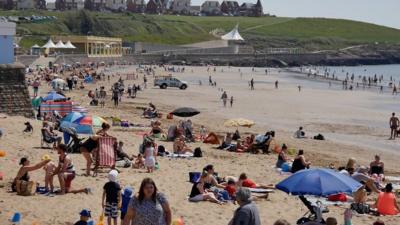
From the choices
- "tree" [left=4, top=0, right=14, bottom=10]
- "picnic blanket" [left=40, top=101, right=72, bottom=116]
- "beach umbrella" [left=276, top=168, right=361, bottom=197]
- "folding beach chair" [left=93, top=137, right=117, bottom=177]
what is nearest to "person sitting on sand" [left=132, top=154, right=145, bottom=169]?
"folding beach chair" [left=93, top=137, right=117, bottom=177]

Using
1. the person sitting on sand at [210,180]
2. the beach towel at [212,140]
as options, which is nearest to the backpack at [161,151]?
the beach towel at [212,140]

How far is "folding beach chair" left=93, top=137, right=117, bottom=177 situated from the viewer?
14405 mm

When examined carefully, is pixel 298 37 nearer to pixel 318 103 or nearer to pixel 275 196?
pixel 318 103

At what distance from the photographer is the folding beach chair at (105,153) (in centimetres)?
1441

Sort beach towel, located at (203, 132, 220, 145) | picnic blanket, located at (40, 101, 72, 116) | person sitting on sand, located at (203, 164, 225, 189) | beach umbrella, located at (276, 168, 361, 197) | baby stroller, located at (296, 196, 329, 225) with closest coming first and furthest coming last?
beach umbrella, located at (276, 168, 361, 197) < baby stroller, located at (296, 196, 329, 225) < person sitting on sand, located at (203, 164, 225, 189) < beach towel, located at (203, 132, 220, 145) < picnic blanket, located at (40, 101, 72, 116)

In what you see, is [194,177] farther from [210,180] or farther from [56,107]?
[56,107]

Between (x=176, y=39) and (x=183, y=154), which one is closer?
(x=183, y=154)

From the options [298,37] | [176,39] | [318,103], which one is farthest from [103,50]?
[298,37]

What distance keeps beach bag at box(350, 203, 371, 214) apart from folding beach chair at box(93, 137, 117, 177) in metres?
5.04

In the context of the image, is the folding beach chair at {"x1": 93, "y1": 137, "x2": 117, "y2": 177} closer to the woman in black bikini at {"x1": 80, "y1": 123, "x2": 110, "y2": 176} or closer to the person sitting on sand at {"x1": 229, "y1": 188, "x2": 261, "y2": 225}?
the woman in black bikini at {"x1": 80, "y1": 123, "x2": 110, "y2": 176}

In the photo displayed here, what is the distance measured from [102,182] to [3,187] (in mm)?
1873

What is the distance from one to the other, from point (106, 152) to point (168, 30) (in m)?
135

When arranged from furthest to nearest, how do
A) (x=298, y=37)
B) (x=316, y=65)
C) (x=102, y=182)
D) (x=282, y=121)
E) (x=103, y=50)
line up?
(x=298, y=37), (x=316, y=65), (x=103, y=50), (x=282, y=121), (x=102, y=182)

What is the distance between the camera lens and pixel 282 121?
3148 centimetres
